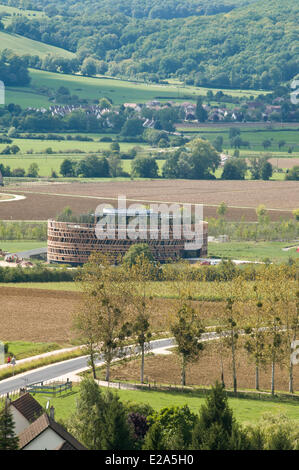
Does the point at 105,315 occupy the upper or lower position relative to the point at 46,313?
upper

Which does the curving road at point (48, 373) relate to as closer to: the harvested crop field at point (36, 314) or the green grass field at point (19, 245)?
the harvested crop field at point (36, 314)

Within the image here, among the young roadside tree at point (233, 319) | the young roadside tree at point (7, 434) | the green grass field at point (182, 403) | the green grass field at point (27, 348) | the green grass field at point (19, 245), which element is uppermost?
the young roadside tree at point (7, 434)

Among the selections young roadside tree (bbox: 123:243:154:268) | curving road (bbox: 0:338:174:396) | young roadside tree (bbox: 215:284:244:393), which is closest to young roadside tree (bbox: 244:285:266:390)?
young roadside tree (bbox: 215:284:244:393)

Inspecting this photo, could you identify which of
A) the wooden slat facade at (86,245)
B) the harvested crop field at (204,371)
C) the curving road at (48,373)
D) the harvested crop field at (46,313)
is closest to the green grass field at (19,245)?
the wooden slat facade at (86,245)

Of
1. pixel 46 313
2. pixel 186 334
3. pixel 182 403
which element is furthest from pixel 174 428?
pixel 46 313

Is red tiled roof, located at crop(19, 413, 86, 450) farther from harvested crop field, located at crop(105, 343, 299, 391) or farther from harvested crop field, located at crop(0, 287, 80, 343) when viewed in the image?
harvested crop field, located at crop(0, 287, 80, 343)

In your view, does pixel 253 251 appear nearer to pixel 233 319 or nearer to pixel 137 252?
pixel 137 252

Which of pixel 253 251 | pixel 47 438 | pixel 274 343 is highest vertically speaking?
pixel 47 438
